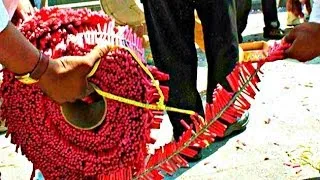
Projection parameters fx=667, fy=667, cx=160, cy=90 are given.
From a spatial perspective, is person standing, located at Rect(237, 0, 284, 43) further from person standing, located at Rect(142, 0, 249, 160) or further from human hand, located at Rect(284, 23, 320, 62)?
human hand, located at Rect(284, 23, 320, 62)

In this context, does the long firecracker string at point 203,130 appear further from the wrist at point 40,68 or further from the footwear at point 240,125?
the footwear at point 240,125

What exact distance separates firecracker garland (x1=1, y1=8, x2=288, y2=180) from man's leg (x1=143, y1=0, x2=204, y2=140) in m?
1.19

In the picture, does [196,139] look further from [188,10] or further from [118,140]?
[188,10]

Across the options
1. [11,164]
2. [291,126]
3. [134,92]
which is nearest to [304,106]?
[291,126]

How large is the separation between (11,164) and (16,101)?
145cm

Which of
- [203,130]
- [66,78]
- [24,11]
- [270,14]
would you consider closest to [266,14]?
[270,14]

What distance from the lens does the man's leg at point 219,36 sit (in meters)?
3.46

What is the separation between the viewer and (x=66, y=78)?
1.79 metres

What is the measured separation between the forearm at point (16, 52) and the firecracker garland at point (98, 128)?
0.32 m

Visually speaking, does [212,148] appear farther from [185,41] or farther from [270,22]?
[270,22]

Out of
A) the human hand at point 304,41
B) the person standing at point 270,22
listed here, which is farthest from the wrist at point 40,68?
the person standing at point 270,22

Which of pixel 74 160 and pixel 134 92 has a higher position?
pixel 134 92

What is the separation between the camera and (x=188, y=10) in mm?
3477

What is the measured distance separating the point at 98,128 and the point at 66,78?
15.9 inches
